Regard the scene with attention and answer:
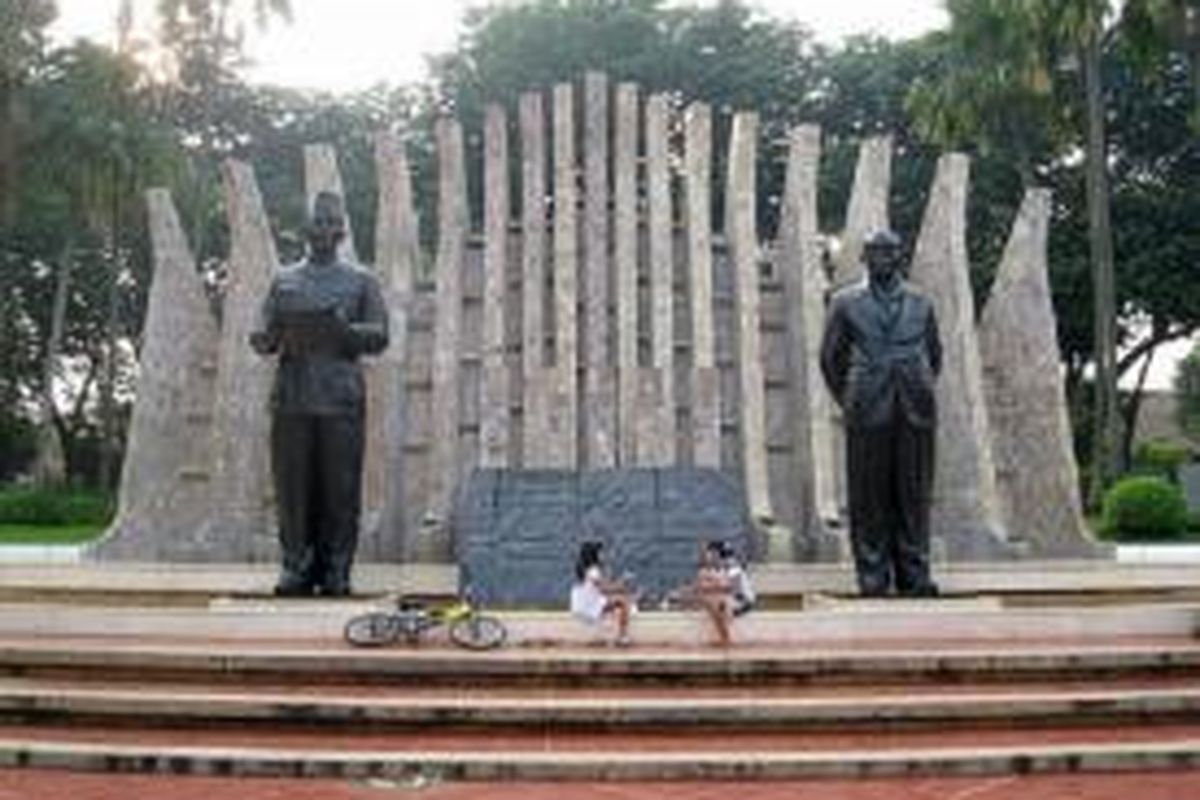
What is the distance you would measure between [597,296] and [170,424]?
5.28m

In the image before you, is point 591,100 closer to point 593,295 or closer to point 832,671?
point 593,295

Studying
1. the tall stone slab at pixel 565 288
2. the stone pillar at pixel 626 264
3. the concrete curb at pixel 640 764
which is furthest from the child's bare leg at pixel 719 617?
the stone pillar at pixel 626 264

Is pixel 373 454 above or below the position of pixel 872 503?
above

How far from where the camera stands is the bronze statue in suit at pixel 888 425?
13.9 m

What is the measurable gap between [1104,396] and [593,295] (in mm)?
14831

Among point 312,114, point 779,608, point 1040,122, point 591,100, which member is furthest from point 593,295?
point 312,114

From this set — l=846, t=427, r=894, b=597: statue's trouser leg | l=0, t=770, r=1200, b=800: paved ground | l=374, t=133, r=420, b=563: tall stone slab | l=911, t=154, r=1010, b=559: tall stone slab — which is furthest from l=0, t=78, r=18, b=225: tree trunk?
l=0, t=770, r=1200, b=800: paved ground

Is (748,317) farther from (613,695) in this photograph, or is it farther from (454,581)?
(613,695)

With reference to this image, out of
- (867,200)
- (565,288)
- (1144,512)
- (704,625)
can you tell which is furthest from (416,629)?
(1144,512)

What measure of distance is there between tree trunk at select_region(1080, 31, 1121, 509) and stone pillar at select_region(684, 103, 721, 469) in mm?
12455

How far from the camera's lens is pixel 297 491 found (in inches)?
551

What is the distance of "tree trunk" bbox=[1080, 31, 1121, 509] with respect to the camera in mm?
32969

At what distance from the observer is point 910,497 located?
13906 mm

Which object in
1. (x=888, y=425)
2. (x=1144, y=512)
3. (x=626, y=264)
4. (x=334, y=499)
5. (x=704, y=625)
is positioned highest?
(x=626, y=264)
